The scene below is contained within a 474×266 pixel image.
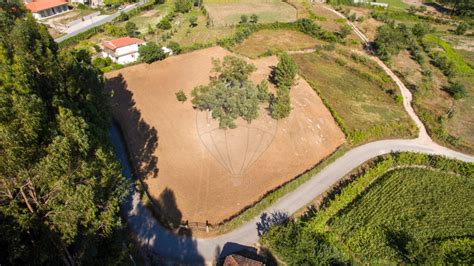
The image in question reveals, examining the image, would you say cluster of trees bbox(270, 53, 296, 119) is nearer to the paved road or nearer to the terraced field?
the terraced field

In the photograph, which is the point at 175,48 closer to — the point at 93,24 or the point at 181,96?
the point at 181,96

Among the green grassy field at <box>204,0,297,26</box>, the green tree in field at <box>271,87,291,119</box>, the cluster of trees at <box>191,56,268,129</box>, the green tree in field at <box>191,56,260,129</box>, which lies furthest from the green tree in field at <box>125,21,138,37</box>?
the green tree in field at <box>271,87,291,119</box>

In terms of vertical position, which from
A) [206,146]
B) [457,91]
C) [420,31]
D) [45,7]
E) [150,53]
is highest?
[45,7]

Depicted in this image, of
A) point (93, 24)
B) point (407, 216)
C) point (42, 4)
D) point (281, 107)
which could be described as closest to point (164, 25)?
point (93, 24)

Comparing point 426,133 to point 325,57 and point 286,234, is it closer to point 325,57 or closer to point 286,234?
point 325,57

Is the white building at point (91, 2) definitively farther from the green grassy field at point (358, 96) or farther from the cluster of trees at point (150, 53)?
the green grassy field at point (358, 96)
